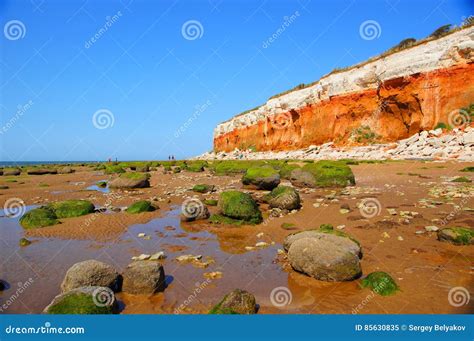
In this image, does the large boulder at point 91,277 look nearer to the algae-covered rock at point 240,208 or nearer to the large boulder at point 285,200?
the algae-covered rock at point 240,208

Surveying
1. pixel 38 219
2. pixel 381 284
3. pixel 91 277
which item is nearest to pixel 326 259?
pixel 381 284

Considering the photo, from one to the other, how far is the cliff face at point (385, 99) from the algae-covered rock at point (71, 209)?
1251 inches

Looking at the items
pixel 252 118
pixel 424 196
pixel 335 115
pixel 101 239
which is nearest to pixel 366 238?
pixel 424 196

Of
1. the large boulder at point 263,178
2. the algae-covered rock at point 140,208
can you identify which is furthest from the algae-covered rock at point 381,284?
the large boulder at point 263,178

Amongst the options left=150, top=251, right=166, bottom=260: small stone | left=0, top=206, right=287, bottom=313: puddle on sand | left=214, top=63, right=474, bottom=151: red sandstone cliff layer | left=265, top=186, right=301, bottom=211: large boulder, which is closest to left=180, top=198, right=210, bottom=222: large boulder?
left=0, top=206, right=287, bottom=313: puddle on sand

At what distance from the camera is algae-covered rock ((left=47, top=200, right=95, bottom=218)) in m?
11.3

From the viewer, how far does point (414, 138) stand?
3136 cm

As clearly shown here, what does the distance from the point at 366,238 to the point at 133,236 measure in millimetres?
6225

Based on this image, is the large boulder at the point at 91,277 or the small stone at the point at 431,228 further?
the small stone at the point at 431,228

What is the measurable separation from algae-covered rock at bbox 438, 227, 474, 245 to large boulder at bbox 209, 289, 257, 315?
5110 millimetres

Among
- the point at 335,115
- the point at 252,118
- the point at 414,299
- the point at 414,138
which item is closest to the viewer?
the point at 414,299

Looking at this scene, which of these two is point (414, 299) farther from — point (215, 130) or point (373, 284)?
point (215, 130)

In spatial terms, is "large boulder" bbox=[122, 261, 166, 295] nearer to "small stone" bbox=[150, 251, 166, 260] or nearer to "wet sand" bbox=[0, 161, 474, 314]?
"wet sand" bbox=[0, 161, 474, 314]

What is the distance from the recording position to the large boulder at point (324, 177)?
16.2m
